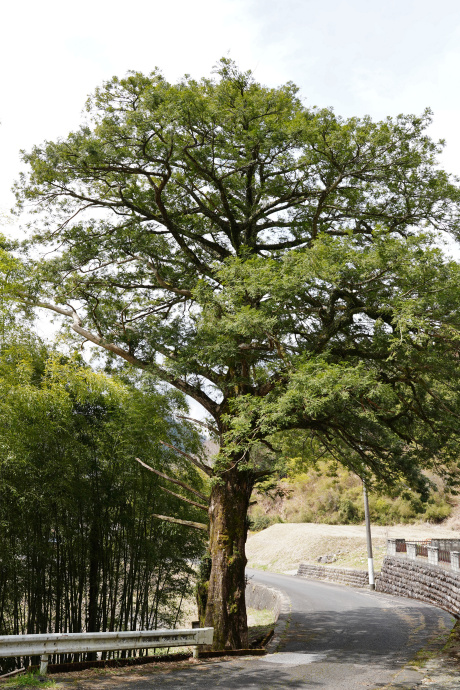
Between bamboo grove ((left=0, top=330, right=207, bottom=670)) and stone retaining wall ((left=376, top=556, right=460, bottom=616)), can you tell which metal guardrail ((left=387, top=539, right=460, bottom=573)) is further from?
bamboo grove ((left=0, top=330, right=207, bottom=670))

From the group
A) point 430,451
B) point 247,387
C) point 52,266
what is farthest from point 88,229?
point 430,451

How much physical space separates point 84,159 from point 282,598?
15916mm

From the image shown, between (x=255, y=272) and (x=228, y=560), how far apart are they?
5.37 metres

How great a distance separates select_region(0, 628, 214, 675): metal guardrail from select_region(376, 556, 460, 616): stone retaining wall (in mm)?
9557

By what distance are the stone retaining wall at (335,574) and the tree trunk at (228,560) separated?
16.2 meters

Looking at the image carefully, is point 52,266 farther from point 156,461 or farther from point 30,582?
point 30,582

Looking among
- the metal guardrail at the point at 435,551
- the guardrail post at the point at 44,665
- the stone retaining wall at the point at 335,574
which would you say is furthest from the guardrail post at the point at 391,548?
the guardrail post at the point at 44,665

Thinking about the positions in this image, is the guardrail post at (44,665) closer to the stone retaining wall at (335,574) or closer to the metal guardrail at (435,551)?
the metal guardrail at (435,551)

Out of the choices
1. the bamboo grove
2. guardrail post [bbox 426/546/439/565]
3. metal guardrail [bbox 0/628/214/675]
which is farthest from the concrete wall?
guardrail post [bbox 426/546/439/565]

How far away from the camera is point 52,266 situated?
11617mm

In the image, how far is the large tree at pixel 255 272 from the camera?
28.5ft

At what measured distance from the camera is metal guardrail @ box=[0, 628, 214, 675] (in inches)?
229

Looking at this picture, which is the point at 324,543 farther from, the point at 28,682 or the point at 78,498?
the point at 28,682

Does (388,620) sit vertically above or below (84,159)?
below
